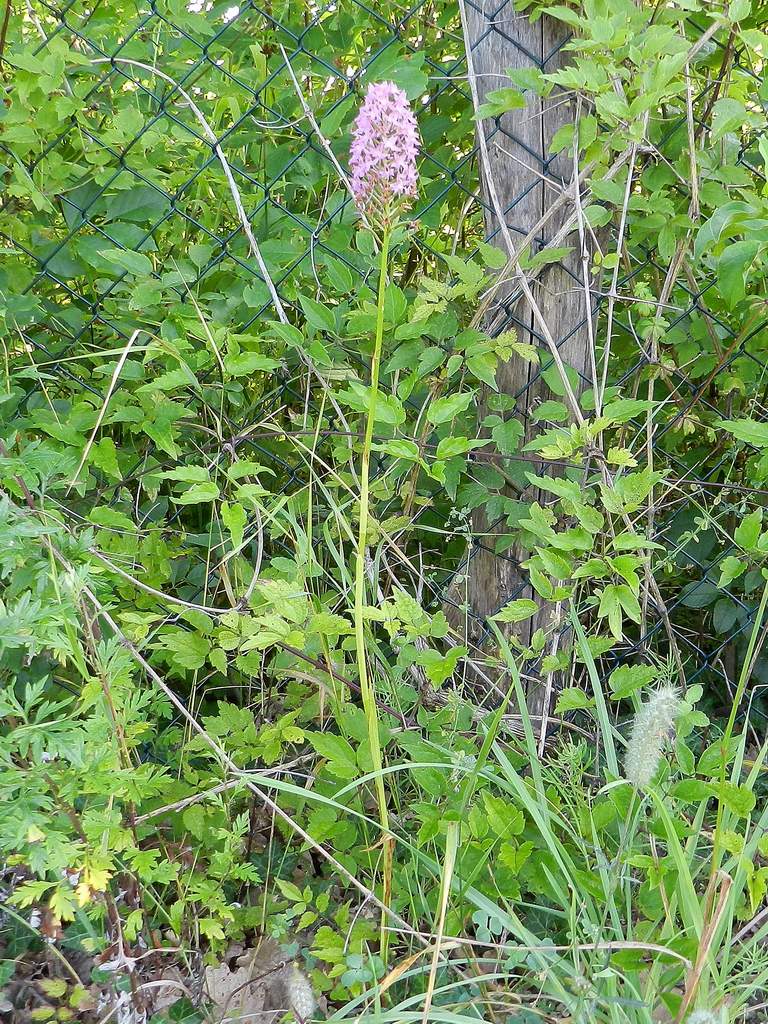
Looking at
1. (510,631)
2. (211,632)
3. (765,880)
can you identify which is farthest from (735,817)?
(211,632)

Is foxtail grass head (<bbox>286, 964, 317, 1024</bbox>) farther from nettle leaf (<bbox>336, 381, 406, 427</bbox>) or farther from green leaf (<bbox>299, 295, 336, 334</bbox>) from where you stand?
green leaf (<bbox>299, 295, 336, 334</bbox>)

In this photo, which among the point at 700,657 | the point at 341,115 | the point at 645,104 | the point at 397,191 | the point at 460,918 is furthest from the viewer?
the point at 700,657

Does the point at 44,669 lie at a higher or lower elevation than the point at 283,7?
lower

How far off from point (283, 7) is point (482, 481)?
49.0 inches

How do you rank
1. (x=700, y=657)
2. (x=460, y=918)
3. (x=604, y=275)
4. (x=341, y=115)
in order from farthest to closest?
(x=700, y=657)
(x=604, y=275)
(x=341, y=115)
(x=460, y=918)

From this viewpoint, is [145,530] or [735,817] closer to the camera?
[735,817]

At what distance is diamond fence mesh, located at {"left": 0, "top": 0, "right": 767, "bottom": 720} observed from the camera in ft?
6.26

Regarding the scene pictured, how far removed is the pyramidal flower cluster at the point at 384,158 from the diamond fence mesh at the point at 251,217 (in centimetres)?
60

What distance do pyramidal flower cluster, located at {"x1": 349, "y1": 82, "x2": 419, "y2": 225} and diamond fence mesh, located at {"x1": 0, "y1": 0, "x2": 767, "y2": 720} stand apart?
598mm

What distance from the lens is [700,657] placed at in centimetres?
251

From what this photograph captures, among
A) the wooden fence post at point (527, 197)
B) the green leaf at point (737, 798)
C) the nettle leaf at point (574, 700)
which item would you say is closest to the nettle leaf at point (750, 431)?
the wooden fence post at point (527, 197)

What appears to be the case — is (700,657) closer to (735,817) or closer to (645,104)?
(735,817)

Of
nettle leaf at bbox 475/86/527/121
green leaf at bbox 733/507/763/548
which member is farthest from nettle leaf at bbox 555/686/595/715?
nettle leaf at bbox 475/86/527/121

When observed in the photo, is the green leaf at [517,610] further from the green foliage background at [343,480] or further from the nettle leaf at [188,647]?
the nettle leaf at [188,647]
